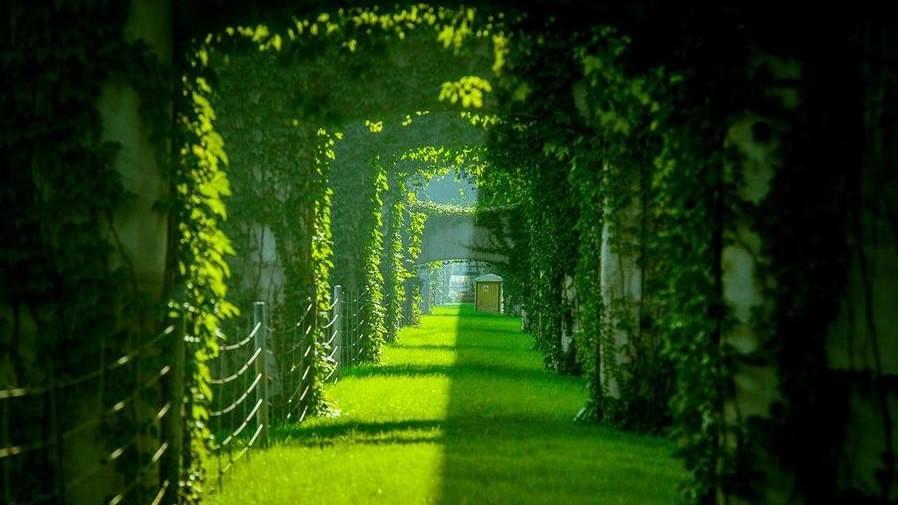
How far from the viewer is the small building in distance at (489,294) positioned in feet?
215

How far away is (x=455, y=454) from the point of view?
952 centimetres

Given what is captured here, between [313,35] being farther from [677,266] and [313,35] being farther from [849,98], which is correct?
[849,98]

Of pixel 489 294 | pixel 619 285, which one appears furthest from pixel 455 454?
pixel 489 294

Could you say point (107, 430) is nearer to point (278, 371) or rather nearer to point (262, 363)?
point (262, 363)

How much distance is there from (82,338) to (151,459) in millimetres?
818

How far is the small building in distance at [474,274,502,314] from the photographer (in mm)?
65562

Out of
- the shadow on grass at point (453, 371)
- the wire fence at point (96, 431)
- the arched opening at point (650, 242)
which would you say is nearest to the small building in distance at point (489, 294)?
the shadow on grass at point (453, 371)

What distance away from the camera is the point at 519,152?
1445 centimetres

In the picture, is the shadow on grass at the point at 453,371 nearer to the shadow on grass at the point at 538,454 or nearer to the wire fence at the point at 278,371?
the shadow on grass at the point at 538,454

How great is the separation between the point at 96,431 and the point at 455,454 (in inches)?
169

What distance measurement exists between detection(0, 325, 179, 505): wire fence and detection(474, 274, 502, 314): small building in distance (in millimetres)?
59317

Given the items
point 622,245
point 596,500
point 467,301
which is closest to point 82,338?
point 596,500

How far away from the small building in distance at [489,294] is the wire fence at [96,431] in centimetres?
5932

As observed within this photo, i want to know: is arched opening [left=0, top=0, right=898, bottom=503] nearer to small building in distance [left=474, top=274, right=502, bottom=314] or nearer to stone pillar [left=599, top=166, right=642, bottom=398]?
stone pillar [left=599, top=166, right=642, bottom=398]
